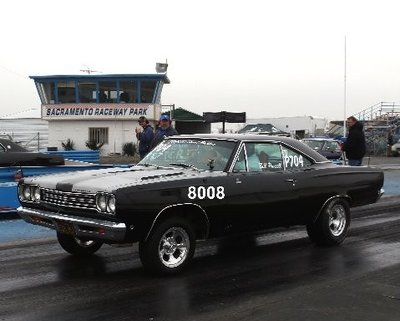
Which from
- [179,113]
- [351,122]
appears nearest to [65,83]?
[179,113]

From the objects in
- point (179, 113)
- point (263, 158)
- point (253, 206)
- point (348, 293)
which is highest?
point (179, 113)

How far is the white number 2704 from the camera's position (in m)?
5.84

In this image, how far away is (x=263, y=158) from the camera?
6.84 meters

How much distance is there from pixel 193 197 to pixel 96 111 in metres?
33.0

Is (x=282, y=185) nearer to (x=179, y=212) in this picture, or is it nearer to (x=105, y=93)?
(x=179, y=212)

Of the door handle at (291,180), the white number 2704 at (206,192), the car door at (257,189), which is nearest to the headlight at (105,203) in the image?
the white number 2704 at (206,192)

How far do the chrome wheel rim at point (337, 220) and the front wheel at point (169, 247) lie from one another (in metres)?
2.53

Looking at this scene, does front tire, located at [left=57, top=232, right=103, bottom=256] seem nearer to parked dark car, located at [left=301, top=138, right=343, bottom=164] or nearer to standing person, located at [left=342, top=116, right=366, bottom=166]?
standing person, located at [left=342, top=116, right=366, bottom=166]

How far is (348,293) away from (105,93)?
1357 inches

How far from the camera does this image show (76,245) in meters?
6.76

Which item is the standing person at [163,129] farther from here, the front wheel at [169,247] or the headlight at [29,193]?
the front wheel at [169,247]

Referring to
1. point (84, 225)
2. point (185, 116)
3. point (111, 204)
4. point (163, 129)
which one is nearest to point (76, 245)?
point (84, 225)

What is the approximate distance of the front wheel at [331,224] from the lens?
7414mm

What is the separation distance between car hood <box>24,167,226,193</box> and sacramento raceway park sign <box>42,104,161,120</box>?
1234 inches
